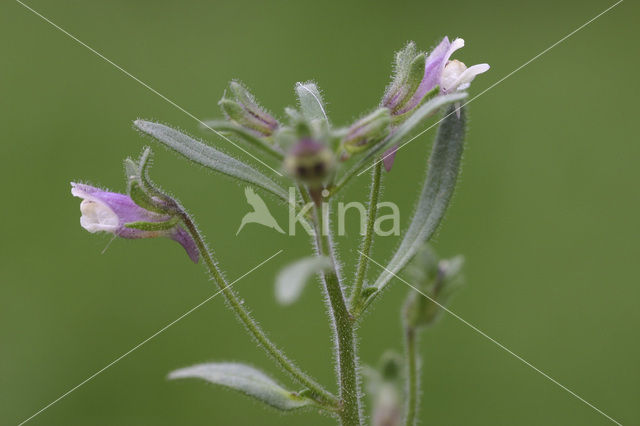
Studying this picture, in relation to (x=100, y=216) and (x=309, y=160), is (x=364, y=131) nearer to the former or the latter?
(x=309, y=160)

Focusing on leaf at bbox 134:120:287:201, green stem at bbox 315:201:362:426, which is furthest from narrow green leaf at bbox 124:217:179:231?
green stem at bbox 315:201:362:426

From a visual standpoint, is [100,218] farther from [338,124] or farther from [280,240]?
[338,124]

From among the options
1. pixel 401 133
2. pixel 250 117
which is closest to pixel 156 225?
pixel 250 117

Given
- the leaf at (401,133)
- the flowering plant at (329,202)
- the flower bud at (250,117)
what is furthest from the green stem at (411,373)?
the flower bud at (250,117)

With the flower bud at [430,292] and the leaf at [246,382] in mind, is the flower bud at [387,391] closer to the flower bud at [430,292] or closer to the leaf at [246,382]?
the flower bud at [430,292]

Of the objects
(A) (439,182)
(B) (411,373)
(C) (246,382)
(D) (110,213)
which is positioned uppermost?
(D) (110,213)

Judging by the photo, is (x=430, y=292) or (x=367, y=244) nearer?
(x=430, y=292)

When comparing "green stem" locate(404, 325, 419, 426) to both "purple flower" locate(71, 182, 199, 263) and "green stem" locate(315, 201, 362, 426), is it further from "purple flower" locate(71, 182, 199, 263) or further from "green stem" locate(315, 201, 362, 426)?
"purple flower" locate(71, 182, 199, 263)
